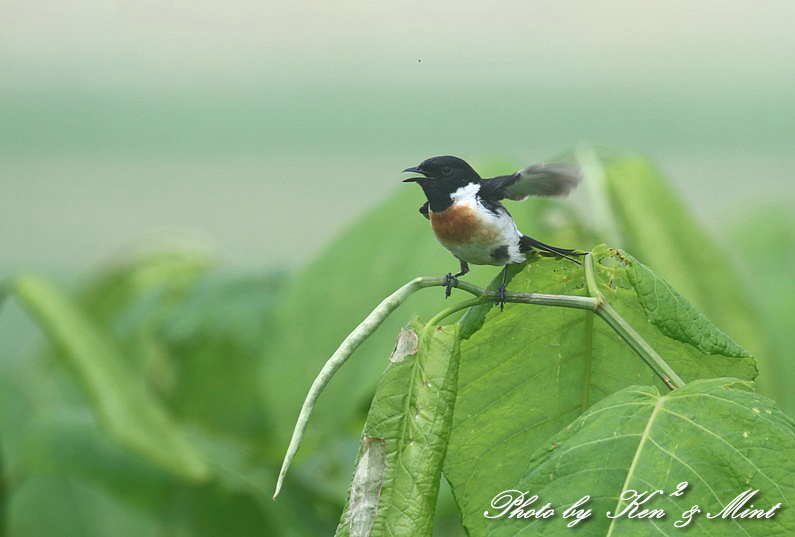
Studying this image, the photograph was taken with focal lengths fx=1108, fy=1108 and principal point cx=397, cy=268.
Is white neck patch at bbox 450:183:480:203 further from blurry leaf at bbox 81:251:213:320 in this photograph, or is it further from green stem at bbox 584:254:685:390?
blurry leaf at bbox 81:251:213:320

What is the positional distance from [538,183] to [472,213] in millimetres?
55

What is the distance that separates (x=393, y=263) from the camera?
1.36m

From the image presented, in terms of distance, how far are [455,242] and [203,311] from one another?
3.64ft

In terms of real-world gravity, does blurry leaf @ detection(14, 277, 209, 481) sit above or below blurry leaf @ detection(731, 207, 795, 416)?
above

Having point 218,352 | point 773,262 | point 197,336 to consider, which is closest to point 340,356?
point 197,336

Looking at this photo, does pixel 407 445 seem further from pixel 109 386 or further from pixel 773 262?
pixel 773 262

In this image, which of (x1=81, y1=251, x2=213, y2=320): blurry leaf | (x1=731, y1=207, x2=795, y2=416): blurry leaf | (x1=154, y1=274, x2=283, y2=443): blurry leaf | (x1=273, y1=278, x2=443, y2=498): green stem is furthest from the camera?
(x1=731, y1=207, x2=795, y2=416): blurry leaf

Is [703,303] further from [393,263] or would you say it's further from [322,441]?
[322,441]

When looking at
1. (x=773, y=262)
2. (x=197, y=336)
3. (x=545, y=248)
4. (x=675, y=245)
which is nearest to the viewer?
(x=545, y=248)

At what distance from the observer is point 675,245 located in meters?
1.38

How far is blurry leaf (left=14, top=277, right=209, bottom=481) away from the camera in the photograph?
1416 millimetres

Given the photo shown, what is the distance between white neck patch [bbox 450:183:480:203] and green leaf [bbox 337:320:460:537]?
10 cm

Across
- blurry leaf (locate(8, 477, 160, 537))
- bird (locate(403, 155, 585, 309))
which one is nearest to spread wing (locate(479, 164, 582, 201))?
bird (locate(403, 155, 585, 309))

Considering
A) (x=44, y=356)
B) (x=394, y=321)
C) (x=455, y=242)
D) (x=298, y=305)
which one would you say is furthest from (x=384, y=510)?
(x=44, y=356)
